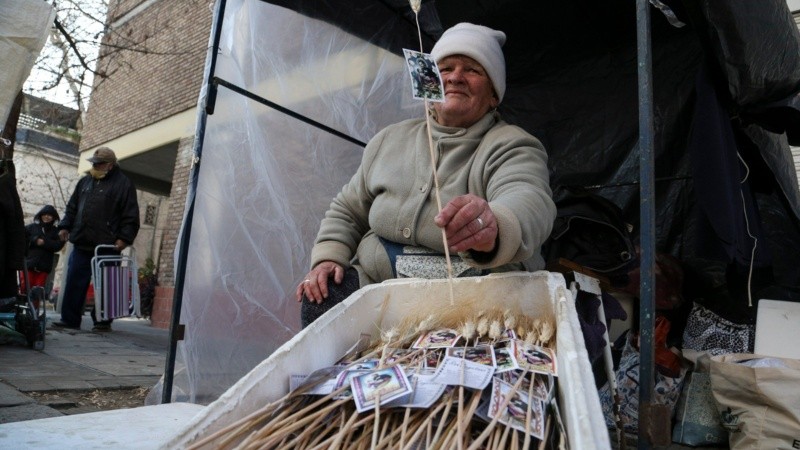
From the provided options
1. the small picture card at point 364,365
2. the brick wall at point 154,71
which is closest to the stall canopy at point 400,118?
the small picture card at point 364,365

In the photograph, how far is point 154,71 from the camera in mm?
10344

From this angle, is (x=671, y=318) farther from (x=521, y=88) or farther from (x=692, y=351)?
(x=521, y=88)

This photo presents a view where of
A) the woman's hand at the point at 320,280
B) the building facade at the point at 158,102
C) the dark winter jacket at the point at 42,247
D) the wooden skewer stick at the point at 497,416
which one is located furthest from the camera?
the building facade at the point at 158,102

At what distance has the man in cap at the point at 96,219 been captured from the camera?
595 centimetres

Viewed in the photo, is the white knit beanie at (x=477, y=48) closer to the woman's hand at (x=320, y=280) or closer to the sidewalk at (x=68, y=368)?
the woman's hand at (x=320, y=280)

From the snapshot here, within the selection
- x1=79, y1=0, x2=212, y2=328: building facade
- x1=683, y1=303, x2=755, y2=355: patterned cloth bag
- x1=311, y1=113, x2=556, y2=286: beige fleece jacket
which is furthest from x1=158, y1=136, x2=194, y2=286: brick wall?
x1=683, y1=303, x2=755, y2=355: patterned cloth bag

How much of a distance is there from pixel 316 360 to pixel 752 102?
193 centimetres

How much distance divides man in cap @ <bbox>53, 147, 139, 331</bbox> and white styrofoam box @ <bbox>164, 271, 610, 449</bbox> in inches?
207

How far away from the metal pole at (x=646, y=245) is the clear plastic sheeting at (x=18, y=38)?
228 centimetres

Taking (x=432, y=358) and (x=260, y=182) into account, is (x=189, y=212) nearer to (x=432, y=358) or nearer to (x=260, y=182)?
(x=260, y=182)

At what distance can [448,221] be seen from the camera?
134 centimetres

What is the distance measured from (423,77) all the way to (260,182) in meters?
1.50

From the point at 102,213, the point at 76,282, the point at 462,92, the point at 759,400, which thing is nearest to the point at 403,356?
the point at 462,92

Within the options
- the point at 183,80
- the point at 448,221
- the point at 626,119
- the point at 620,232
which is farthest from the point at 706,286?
the point at 183,80
